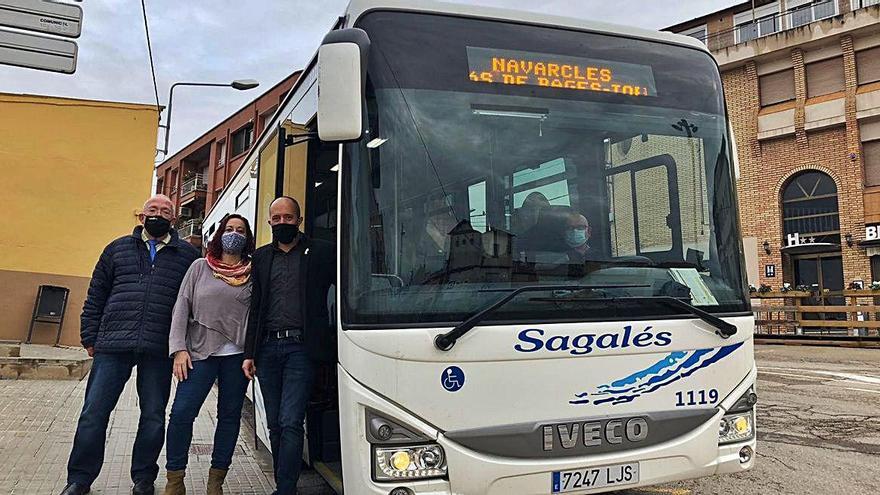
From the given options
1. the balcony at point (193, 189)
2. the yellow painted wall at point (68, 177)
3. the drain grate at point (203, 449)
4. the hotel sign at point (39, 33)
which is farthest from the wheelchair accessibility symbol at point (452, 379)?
the balcony at point (193, 189)

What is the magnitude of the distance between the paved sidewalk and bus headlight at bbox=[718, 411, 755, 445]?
2794mm

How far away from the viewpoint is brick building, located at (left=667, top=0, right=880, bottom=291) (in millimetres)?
21312

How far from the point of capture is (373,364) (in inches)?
114

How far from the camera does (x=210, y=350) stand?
399cm

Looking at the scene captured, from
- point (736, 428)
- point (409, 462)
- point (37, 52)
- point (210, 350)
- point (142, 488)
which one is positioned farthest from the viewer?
point (37, 52)

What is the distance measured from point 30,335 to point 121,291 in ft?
30.2

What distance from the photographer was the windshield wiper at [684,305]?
311 centimetres

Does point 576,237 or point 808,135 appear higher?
point 808,135

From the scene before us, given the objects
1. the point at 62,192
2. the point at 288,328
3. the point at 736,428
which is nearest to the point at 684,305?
the point at 736,428

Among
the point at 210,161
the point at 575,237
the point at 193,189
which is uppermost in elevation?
the point at 210,161

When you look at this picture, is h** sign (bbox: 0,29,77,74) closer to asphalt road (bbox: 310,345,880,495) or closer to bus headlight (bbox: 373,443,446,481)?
asphalt road (bbox: 310,345,880,495)

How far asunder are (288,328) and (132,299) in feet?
3.79

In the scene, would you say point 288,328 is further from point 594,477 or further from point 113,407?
point 594,477

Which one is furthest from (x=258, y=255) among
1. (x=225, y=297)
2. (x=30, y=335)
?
(x=30, y=335)
